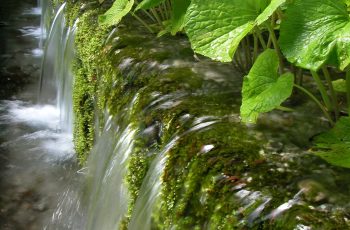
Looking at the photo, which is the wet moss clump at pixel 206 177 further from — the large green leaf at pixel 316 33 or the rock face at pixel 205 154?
the large green leaf at pixel 316 33

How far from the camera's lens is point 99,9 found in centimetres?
382

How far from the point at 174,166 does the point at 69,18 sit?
2.99 m

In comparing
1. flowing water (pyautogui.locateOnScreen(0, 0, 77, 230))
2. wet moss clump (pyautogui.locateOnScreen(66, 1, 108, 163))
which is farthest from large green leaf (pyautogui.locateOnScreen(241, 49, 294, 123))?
flowing water (pyautogui.locateOnScreen(0, 0, 77, 230))

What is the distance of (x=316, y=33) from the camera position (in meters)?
1.37

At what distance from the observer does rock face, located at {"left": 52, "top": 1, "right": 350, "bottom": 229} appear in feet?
4.59

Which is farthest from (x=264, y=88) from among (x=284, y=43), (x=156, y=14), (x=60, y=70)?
(x=60, y=70)

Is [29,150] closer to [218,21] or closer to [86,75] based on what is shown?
[86,75]

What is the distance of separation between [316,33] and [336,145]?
1.30ft

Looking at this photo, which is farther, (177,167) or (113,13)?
(113,13)

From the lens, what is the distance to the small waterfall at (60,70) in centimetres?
429

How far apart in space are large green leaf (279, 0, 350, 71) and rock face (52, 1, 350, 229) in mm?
377

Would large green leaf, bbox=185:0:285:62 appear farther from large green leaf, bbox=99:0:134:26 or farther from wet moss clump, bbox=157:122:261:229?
large green leaf, bbox=99:0:134:26

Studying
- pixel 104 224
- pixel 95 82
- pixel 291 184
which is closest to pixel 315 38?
pixel 291 184

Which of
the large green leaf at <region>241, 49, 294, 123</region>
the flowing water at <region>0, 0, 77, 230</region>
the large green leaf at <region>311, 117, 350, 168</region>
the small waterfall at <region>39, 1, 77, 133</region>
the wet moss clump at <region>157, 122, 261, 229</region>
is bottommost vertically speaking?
the flowing water at <region>0, 0, 77, 230</region>
